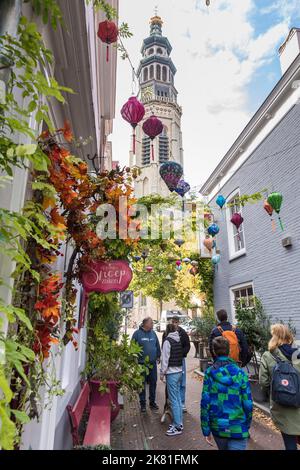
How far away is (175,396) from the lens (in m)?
4.92

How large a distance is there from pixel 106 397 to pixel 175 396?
1172 millimetres

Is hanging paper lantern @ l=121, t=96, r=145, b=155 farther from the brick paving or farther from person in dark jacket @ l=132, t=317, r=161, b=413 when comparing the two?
the brick paving

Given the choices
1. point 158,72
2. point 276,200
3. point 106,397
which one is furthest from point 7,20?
point 158,72

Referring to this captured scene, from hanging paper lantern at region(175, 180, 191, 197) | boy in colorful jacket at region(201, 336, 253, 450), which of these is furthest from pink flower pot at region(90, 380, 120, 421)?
hanging paper lantern at region(175, 180, 191, 197)

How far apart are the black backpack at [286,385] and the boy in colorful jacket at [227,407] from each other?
0.60 metres

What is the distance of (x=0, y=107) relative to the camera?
125cm

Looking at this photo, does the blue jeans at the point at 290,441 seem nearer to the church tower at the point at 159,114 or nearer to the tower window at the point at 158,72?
the church tower at the point at 159,114

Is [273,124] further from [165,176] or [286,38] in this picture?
[165,176]

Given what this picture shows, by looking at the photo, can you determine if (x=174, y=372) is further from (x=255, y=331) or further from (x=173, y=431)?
(x=255, y=331)

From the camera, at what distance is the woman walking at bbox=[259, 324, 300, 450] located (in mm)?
3125

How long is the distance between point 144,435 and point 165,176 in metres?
4.64

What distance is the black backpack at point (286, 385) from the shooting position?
3100 millimetres

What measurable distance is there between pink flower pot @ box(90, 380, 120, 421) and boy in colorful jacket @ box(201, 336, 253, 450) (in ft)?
7.98
